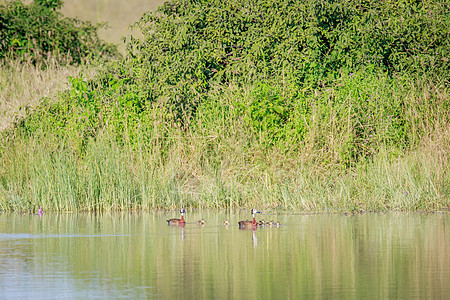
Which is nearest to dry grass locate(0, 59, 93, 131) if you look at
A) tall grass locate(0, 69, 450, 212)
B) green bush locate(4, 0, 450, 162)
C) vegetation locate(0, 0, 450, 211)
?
vegetation locate(0, 0, 450, 211)

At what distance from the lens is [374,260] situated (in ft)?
34.6

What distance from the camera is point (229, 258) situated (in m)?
10.9

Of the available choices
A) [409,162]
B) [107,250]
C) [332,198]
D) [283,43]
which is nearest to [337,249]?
[107,250]

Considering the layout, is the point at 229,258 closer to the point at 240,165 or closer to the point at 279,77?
the point at 240,165

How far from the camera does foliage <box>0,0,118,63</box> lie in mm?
30703

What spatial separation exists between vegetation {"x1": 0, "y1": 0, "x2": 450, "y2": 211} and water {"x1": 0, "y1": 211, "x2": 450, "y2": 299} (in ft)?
5.70

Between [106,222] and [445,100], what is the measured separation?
8.67 m

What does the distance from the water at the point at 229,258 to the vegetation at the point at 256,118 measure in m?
1.74

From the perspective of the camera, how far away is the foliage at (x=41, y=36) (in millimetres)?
30703

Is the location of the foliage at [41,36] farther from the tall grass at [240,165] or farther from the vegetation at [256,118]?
the tall grass at [240,165]

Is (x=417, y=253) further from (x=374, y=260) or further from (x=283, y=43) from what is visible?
(x=283, y=43)

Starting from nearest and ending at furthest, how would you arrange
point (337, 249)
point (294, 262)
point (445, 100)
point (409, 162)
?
point (294, 262), point (337, 249), point (409, 162), point (445, 100)

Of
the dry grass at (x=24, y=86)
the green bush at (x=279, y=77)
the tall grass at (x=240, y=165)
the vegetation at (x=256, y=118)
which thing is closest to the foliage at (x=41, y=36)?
the dry grass at (x=24, y=86)

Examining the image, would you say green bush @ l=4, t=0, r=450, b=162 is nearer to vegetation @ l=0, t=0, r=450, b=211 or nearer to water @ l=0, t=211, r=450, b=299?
vegetation @ l=0, t=0, r=450, b=211
